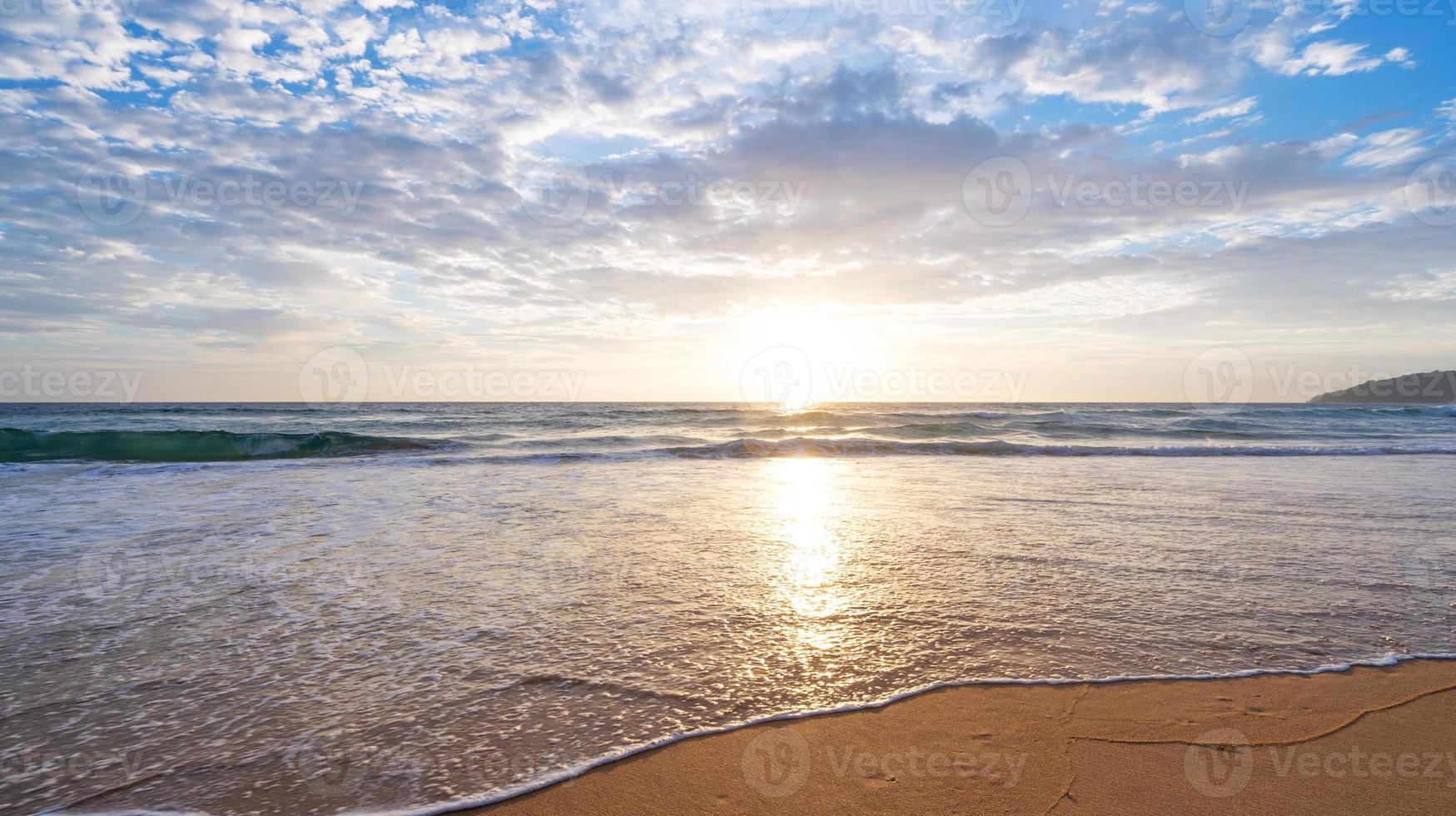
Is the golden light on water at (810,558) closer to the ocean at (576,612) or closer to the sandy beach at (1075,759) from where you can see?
the ocean at (576,612)

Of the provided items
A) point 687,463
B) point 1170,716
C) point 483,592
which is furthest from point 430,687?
point 687,463

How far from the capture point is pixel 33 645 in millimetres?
3783

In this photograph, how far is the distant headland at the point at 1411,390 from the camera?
8506 cm

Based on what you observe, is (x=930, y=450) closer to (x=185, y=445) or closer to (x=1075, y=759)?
(x=1075, y=759)

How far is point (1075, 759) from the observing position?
2.61 meters

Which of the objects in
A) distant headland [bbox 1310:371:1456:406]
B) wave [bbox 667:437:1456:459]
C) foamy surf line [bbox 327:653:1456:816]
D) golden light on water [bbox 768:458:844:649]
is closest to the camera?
foamy surf line [bbox 327:653:1456:816]

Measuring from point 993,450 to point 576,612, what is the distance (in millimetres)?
18086

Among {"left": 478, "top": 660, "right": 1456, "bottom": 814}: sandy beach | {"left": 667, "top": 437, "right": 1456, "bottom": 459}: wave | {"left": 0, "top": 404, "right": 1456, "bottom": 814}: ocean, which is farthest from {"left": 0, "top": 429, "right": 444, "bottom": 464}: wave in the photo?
{"left": 478, "top": 660, "right": 1456, "bottom": 814}: sandy beach

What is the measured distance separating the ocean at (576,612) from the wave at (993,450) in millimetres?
8401

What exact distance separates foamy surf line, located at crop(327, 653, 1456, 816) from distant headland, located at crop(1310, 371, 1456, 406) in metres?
Result: 110

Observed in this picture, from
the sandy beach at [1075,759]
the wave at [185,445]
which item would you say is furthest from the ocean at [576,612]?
the wave at [185,445]

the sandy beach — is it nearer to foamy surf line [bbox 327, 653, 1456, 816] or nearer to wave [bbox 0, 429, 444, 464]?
foamy surf line [bbox 327, 653, 1456, 816]

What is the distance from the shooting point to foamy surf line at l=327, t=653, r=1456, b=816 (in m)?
2.31

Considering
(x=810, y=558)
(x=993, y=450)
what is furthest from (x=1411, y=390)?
(x=810, y=558)
